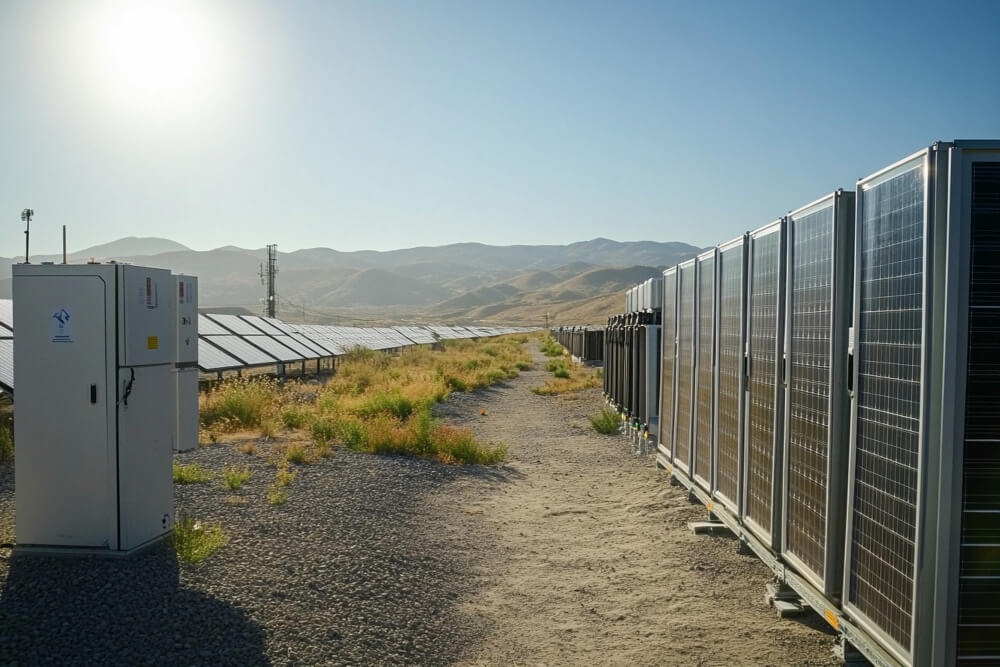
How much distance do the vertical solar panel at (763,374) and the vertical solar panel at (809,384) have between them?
0.29 metres

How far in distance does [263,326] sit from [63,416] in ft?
76.6

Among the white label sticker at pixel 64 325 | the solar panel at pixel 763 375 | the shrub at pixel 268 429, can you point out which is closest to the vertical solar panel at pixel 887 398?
the solar panel at pixel 763 375

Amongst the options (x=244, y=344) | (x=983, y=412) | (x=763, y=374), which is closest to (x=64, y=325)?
(x=763, y=374)

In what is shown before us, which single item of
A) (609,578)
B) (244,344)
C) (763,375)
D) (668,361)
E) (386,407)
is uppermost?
(763,375)

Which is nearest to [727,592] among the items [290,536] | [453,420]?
[290,536]

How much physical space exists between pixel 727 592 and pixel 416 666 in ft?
9.63

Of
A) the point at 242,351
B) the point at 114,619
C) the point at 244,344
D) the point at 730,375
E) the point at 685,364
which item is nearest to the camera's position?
the point at 114,619

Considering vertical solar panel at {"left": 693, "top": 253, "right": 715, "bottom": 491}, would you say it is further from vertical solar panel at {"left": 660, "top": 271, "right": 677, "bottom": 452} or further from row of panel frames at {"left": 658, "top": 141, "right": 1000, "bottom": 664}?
row of panel frames at {"left": 658, "top": 141, "right": 1000, "bottom": 664}

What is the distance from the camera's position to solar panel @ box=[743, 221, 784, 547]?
5820 millimetres

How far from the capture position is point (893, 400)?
4.02 meters

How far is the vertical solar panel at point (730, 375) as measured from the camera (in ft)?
22.5

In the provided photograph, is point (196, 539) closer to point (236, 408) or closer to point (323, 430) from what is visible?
point (323, 430)

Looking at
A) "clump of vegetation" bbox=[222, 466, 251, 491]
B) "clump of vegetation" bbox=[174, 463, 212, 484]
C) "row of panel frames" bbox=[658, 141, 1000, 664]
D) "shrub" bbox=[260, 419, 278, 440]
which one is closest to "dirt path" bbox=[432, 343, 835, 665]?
"row of panel frames" bbox=[658, 141, 1000, 664]

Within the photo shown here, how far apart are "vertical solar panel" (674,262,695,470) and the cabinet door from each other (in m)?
6.05
